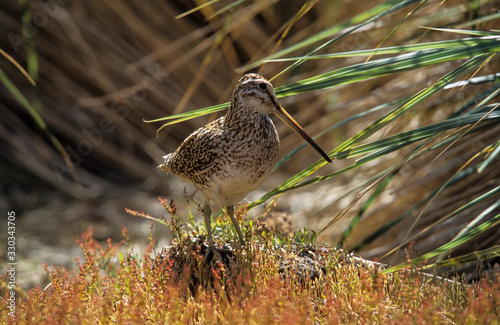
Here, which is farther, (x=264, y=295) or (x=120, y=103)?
(x=120, y=103)

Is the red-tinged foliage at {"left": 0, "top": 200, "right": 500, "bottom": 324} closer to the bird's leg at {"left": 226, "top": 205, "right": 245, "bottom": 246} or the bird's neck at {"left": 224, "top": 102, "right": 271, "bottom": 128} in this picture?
the bird's leg at {"left": 226, "top": 205, "right": 245, "bottom": 246}

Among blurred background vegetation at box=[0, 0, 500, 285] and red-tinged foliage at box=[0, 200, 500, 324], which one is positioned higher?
blurred background vegetation at box=[0, 0, 500, 285]

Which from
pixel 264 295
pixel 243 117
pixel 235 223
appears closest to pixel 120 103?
pixel 243 117

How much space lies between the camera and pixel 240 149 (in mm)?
3016

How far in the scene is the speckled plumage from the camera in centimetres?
301

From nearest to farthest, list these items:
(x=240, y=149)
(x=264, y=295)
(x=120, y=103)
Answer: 1. (x=264, y=295)
2. (x=240, y=149)
3. (x=120, y=103)

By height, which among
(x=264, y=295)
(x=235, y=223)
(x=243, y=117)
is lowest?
(x=264, y=295)

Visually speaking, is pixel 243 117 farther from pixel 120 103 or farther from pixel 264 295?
pixel 120 103

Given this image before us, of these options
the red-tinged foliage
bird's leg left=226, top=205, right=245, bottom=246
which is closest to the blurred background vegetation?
bird's leg left=226, top=205, right=245, bottom=246

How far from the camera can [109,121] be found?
19.2 ft

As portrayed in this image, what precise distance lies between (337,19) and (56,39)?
2.66 meters

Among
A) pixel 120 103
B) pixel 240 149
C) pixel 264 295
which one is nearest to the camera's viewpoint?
pixel 264 295

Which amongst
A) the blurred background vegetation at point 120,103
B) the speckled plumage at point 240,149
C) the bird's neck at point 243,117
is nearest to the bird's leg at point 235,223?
the speckled plumage at point 240,149

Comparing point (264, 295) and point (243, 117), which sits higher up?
point (243, 117)
